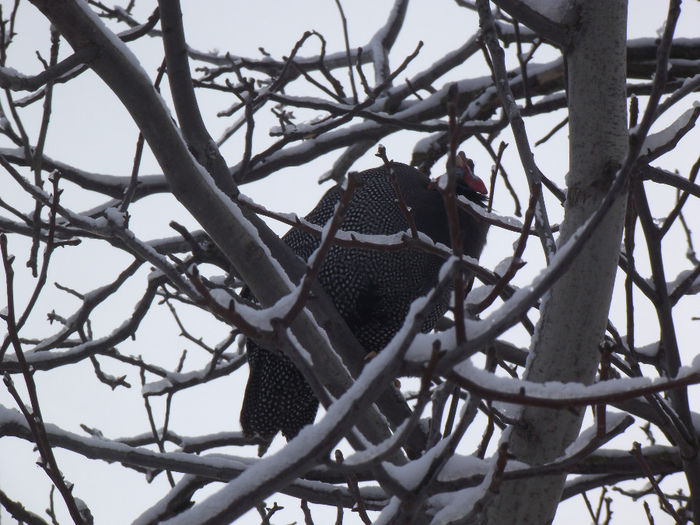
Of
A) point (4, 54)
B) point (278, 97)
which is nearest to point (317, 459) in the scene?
point (4, 54)

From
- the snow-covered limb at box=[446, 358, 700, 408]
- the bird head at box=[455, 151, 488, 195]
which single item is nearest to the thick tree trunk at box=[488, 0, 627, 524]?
the snow-covered limb at box=[446, 358, 700, 408]

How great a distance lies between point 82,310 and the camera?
3.46 metres

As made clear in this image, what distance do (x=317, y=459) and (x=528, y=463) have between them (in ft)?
2.60

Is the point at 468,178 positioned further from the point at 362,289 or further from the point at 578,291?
the point at 578,291

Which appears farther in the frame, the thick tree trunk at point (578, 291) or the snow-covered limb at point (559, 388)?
the thick tree trunk at point (578, 291)

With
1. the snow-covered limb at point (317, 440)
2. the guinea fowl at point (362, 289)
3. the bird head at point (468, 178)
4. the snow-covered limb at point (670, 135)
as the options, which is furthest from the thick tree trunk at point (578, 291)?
the bird head at point (468, 178)

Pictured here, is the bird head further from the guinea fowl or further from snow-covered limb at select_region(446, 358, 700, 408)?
snow-covered limb at select_region(446, 358, 700, 408)

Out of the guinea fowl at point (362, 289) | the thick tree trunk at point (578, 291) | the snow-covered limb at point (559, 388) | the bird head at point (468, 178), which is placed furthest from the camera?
the bird head at point (468, 178)

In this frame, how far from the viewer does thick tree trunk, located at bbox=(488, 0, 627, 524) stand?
1.69 meters

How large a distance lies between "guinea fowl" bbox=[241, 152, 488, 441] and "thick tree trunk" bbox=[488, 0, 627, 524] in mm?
1636

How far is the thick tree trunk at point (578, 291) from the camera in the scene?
66.4 inches

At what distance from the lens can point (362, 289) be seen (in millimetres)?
3494

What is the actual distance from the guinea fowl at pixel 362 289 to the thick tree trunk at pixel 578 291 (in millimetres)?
1636

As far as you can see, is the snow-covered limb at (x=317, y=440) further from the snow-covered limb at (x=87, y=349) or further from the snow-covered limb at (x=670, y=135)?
the snow-covered limb at (x=87, y=349)
